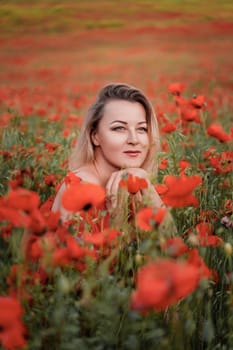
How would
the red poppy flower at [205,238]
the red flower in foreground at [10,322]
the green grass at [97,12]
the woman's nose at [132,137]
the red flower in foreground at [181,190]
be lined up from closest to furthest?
the red flower in foreground at [10,322], the red flower in foreground at [181,190], the red poppy flower at [205,238], the woman's nose at [132,137], the green grass at [97,12]

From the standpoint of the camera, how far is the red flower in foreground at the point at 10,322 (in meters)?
0.81

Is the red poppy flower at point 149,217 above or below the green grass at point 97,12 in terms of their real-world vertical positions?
below

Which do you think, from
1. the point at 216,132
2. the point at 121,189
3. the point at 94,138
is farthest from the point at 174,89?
the point at 121,189

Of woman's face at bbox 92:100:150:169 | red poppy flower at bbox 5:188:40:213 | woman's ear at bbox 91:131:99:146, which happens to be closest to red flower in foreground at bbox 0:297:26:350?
red poppy flower at bbox 5:188:40:213

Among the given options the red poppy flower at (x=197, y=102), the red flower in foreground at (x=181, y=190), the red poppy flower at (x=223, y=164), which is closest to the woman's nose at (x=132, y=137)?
the red poppy flower at (x=223, y=164)

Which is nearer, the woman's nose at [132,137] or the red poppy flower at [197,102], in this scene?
the woman's nose at [132,137]

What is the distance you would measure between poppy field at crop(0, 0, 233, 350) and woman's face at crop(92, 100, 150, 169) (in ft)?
0.55

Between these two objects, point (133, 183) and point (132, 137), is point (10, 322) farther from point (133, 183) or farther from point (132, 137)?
point (132, 137)

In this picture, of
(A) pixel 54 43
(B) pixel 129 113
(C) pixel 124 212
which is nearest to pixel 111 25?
(A) pixel 54 43

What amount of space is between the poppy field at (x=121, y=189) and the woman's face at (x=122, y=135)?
17 cm

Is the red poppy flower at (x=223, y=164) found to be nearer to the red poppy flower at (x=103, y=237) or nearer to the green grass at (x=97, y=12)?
the red poppy flower at (x=103, y=237)

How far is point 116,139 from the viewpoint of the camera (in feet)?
5.97

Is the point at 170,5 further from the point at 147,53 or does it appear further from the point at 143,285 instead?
the point at 143,285

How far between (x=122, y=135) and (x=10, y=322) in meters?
1.08
